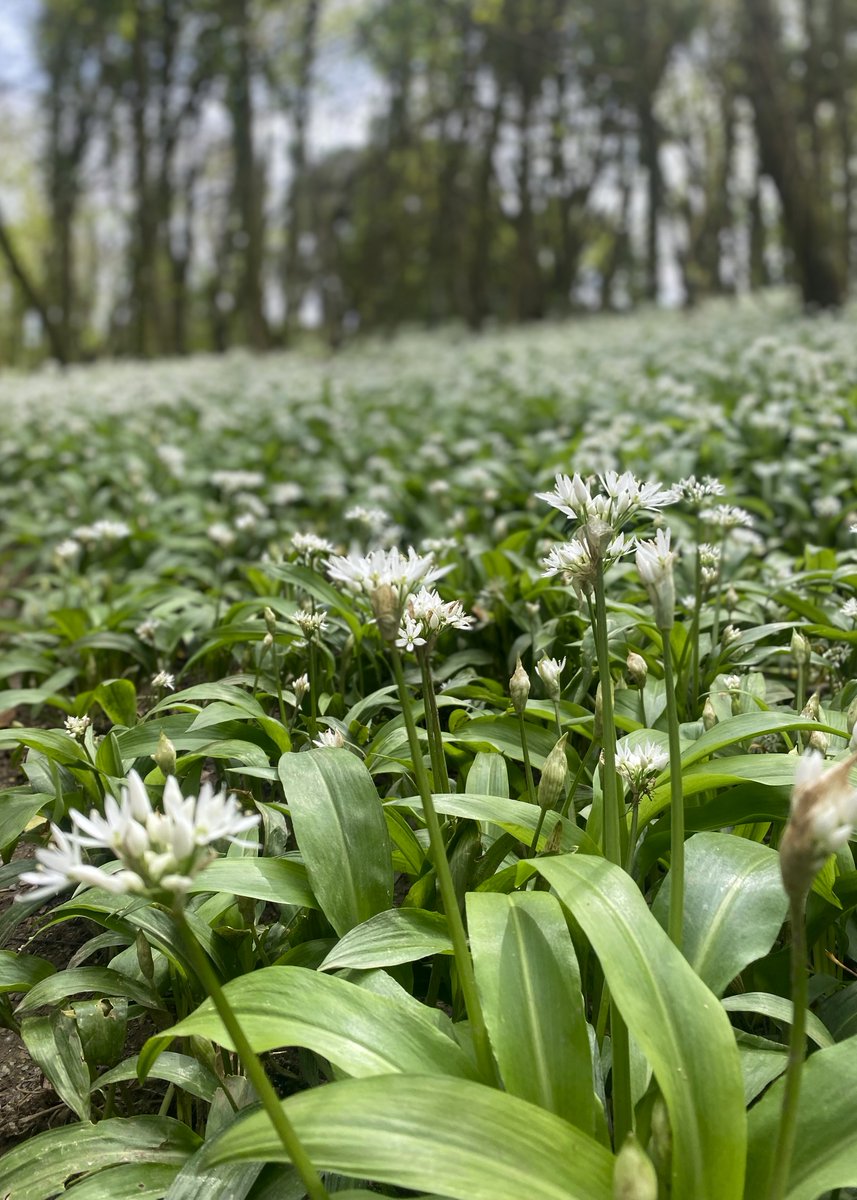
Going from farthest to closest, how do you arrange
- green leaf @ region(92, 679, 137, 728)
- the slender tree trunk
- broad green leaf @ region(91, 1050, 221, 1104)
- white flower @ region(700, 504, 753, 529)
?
1. the slender tree trunk
2. white flower @ region(700, 504, 753, 529)
3. green leaf @ region(92, 679, 137, 728)
4. broad green leaf @ region(91, 1050, 221, 1104)

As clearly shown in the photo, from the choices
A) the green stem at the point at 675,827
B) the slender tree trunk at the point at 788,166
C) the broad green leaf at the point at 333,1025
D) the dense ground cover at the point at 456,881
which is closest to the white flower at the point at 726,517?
the dense ground cover at the point at 456,881

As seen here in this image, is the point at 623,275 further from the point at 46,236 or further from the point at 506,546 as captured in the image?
the point at 506,546

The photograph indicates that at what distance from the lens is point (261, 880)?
1719mm

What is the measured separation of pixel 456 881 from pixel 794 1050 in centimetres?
85

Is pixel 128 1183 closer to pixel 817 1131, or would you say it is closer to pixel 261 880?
pixel 261 880

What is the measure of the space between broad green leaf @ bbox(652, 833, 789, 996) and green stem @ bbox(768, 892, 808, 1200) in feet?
1.24

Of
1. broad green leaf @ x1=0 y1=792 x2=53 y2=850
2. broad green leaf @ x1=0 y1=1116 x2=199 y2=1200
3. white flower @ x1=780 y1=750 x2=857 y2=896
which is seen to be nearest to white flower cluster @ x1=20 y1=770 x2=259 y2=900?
white flower @ x1=780 y1=750 x2=857 y2=896

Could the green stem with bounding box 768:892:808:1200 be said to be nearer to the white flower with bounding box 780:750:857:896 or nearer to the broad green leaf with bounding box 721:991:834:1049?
the white flower with bounding box 780:750:857:896

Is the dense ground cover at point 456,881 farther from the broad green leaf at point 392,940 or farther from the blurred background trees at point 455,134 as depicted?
the blurred background trees at point 455,134

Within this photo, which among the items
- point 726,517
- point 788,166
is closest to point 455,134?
point 788,166

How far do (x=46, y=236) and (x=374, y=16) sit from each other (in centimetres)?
2326

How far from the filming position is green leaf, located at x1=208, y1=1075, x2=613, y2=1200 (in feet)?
3.44

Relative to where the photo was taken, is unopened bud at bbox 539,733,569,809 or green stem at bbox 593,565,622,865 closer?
green stem at bbox 593,565,622,865

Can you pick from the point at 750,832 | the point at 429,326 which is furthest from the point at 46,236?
the point at 750,832
